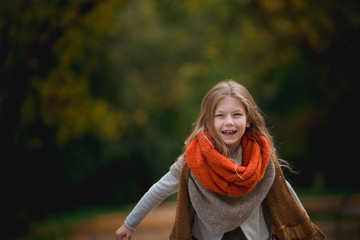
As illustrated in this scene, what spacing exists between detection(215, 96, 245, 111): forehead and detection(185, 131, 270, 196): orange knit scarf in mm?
218

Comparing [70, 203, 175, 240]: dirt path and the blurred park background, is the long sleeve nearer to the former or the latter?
the blurred park background

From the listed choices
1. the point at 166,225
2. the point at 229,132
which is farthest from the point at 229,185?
the point at 166,225

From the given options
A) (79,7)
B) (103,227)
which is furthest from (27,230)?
(79,7)

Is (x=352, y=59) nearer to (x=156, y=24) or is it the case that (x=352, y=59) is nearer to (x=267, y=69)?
(x=267, y=69)

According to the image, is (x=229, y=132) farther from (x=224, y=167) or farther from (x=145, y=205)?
(x=145, y=205)

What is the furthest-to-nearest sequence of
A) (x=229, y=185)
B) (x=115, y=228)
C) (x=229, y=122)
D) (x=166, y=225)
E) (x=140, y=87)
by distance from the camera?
(x=140, y=87), (x=166, y=225), (x=115, y=228), (x=229, y=122), (x=229, y=185)

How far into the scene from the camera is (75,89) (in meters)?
10.2

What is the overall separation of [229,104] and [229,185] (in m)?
0.55

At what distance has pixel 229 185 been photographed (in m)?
2.59

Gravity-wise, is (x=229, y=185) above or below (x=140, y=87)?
below

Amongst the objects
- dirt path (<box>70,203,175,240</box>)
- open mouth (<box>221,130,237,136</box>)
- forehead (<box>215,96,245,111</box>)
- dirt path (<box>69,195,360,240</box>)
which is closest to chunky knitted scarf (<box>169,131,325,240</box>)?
open mouth (<box>221,130,237,136</box>)

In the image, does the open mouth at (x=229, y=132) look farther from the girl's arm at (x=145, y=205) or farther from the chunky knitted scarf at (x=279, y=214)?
the girl's arm at (x=145, y=205)

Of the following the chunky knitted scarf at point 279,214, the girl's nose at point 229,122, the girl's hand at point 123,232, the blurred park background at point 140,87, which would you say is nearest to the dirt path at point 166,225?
the blurred park background at point 140,87

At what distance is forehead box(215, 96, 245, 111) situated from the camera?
283 cm
